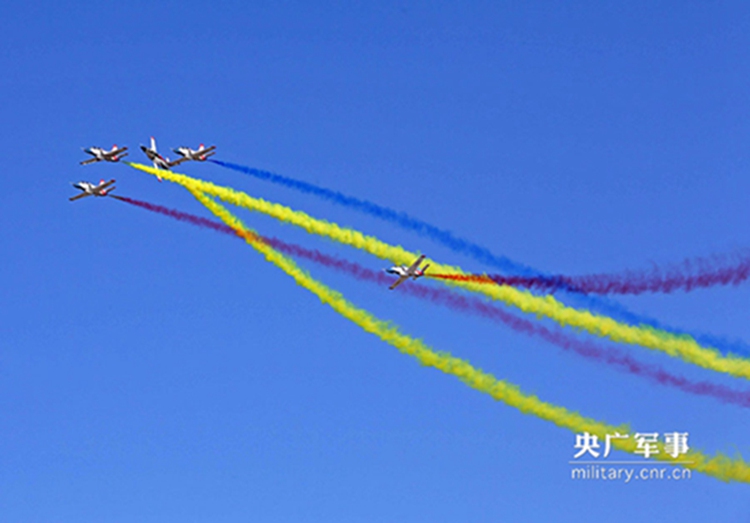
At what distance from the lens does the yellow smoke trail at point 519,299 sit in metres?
91.9

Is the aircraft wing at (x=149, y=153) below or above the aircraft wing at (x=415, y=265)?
above

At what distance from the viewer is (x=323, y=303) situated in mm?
106562

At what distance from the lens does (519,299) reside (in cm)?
10212

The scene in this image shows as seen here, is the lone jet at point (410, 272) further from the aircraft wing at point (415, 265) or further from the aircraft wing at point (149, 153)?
the aircraft wing at point (149, 153)

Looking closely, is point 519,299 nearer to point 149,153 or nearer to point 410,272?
point 410,272

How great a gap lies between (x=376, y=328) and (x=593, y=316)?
16286 millimetres

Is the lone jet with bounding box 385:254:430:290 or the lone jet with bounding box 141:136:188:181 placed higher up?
the lone jet with bounding box 141:136:188:181

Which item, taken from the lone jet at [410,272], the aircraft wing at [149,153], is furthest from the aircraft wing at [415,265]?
the aircraft wing at [149,153]

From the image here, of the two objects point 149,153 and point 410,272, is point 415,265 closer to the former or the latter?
point 410,272


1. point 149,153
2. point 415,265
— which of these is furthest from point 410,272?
point 149,153

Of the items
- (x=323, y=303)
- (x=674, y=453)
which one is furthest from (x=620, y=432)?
(x=323, y=303)

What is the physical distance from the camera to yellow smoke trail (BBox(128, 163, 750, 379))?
3620 inches

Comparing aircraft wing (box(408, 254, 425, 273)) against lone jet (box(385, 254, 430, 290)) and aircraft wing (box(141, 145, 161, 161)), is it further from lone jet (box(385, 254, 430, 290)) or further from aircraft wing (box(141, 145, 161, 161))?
aircraft wing (box(141, 145, 161, 161))

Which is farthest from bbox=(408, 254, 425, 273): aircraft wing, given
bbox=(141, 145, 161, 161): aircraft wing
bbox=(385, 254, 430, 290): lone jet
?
bbox=(141, 145, 161, 161): aircraft wing
